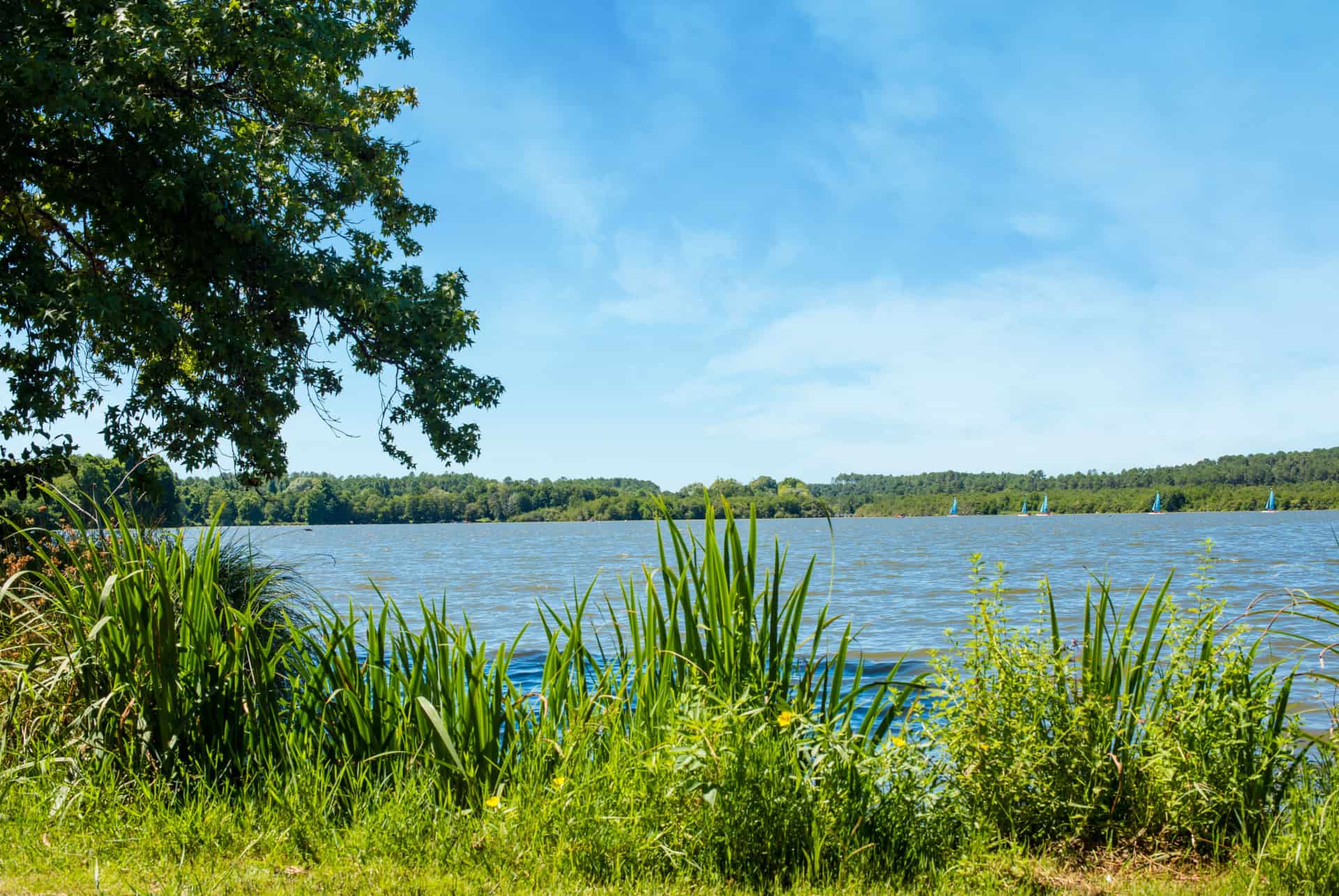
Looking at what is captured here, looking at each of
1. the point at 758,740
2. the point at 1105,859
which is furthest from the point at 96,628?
the point at 1105,859

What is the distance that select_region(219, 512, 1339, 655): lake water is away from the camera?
714 inches

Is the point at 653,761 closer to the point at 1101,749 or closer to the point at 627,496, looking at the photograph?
the point at 1101,749

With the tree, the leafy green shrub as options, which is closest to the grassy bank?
the leafy green shrub

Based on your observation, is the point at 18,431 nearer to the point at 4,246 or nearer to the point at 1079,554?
the point at 4,246

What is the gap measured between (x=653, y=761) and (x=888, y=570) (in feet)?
111

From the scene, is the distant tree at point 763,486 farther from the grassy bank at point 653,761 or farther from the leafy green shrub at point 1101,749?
the leafy green shrub at point 1101,749

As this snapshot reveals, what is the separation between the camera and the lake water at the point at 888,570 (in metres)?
18.1

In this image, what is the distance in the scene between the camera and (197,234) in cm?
984

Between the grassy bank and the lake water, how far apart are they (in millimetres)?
482

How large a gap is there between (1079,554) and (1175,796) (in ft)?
145

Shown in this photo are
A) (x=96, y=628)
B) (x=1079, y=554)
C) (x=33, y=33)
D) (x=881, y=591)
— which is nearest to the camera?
(x=96, y=628)

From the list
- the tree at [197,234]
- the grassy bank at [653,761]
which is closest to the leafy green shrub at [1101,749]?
the grassy bank at [653,761]

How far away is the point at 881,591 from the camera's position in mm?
26906

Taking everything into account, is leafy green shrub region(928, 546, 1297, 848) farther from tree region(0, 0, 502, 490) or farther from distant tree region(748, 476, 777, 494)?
tree region(0, 0, 502, 490)
